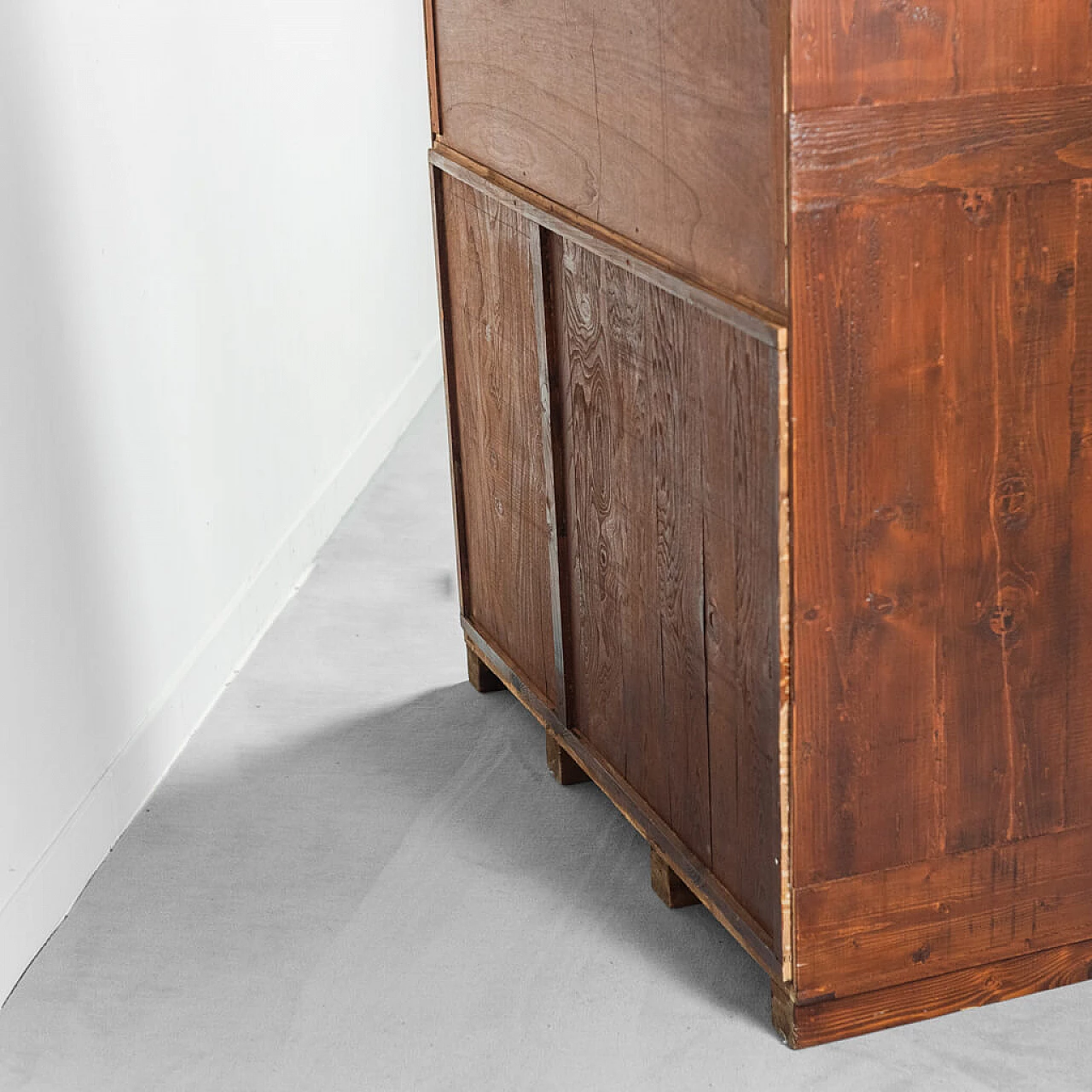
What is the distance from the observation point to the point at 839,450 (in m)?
2.00

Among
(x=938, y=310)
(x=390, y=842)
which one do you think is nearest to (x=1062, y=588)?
(x=938, y=310)

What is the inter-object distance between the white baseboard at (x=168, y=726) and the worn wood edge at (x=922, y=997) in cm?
113

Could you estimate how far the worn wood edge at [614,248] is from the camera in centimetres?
198

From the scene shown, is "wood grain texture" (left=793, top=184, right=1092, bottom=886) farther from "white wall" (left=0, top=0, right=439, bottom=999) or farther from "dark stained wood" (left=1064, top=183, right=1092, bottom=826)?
"white wall" (left=0, top=0, right=439, bottom=999)

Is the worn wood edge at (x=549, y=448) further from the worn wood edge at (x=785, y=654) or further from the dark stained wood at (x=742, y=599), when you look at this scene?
the worn wood edge at (x=785, y=654)

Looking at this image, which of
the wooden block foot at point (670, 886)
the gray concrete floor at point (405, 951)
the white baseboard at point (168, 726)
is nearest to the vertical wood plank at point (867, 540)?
the gray concrete floor at point (405, 951)

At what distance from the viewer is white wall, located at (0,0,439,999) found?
2635 mm

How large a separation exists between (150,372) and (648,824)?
127cm

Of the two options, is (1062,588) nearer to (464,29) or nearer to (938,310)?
(938,310)

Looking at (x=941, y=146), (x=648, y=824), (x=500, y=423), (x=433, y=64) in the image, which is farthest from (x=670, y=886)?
(x=433, y=64)

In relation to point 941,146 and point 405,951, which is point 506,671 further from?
point 941,146

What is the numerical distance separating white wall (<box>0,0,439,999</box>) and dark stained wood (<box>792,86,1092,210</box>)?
1306 mm

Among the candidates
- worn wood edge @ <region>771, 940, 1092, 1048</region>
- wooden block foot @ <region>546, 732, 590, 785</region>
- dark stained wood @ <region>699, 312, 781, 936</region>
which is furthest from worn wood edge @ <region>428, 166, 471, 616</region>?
worn wood edge @ <region>771, 940, 1092, 1048</region>

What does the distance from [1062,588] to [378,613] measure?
6.40 feet
